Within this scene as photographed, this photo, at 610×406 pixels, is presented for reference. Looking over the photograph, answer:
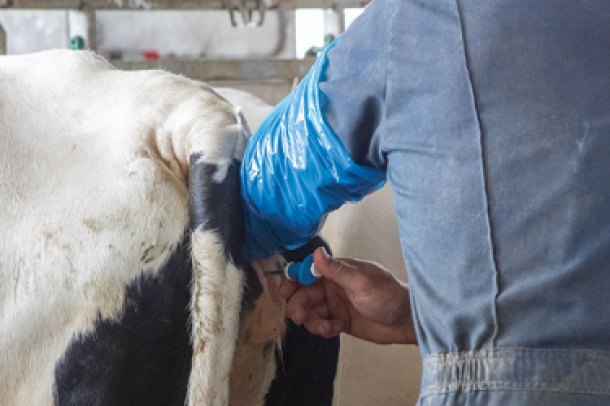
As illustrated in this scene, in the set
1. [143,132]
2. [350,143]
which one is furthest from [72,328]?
[350,143]

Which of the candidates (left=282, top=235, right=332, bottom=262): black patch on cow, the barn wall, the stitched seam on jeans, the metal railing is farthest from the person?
the barn wall

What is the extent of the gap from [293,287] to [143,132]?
0.30 meters

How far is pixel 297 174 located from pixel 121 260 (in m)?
0.22

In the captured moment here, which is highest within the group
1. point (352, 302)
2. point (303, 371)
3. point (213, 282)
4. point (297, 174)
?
point (297, 174)

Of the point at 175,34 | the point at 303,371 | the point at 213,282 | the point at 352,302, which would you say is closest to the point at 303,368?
the point at 303,371

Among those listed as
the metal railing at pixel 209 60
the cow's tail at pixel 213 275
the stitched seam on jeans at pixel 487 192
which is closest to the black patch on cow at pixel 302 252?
the cow's tail at pixel 213 275

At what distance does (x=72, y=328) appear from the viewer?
3.13 ft

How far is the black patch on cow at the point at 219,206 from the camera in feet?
3.26

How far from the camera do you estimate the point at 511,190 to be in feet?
2.69

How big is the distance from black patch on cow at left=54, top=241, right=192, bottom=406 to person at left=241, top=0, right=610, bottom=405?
0.26 metres

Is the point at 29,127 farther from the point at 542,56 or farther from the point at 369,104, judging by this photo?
the point at 542,56

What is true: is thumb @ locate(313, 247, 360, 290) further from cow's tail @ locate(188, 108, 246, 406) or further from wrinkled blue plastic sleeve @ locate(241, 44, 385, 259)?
cow's tail @ locate(188, 108, 246, 406)

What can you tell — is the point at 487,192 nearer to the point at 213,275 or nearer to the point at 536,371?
the point at 536,371

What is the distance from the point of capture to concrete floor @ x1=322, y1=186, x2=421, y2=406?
1640 millimetres
